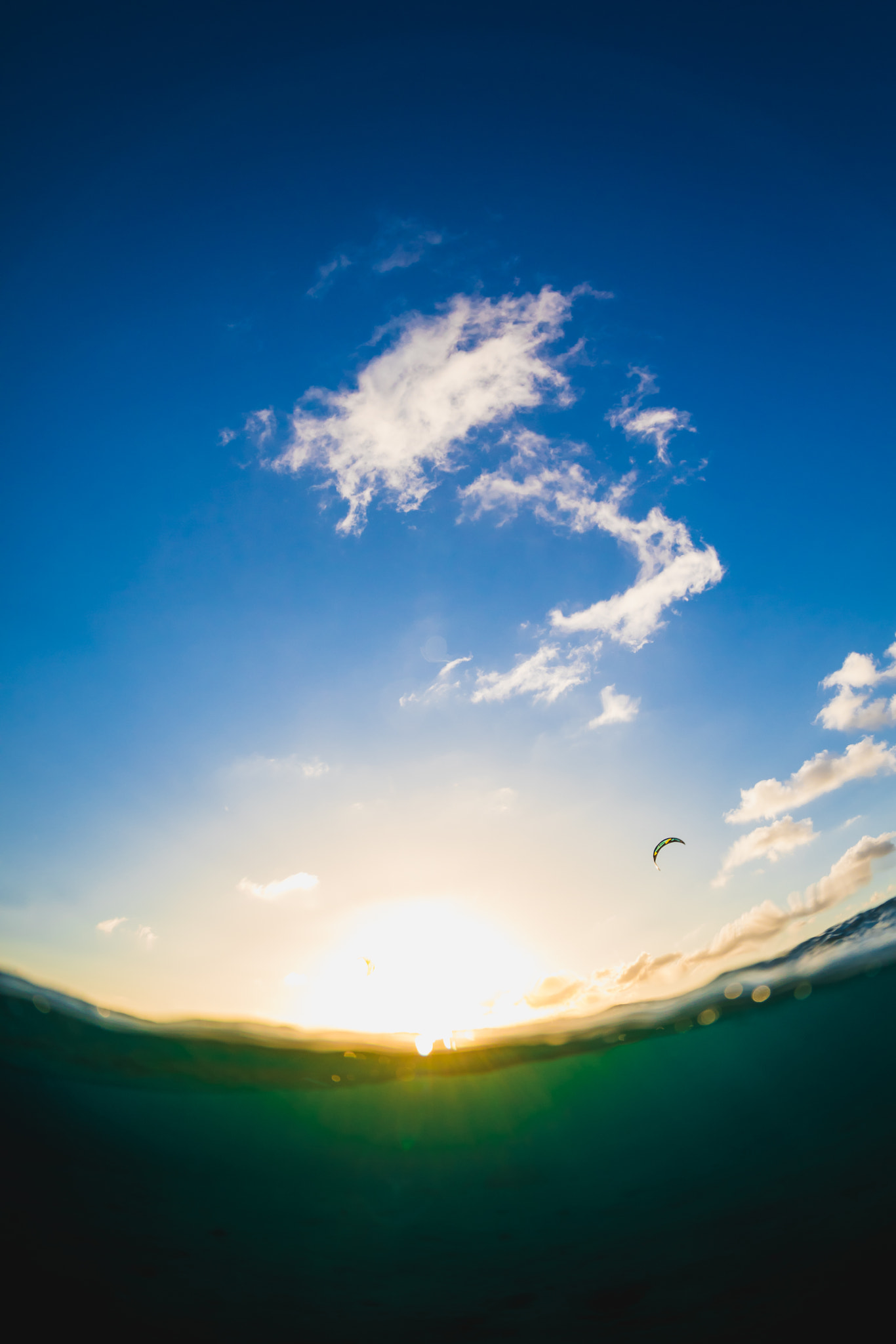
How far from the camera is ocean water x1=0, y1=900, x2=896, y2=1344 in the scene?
7598 mm

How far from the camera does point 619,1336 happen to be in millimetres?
7273

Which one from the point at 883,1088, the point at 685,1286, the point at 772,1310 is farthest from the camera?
the point at 883,1088

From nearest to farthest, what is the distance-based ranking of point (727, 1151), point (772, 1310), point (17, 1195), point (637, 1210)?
point (772, 1310) → point (17, 1195) → point (637, 1210) → point (727, 1151)

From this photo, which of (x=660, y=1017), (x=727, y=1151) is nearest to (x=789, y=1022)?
Answer: (x=660, y=1017)

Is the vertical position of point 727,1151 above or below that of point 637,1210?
below

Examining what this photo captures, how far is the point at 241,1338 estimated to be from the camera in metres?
7.11

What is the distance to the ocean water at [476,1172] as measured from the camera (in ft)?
24.9

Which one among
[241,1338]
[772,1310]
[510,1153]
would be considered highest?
[241,1338]

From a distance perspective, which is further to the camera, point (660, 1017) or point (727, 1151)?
point (660, 1017)

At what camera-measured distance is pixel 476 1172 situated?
16484 mm

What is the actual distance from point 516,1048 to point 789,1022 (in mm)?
12239

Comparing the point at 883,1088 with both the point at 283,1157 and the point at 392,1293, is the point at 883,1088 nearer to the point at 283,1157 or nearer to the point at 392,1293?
the point at 392,1293

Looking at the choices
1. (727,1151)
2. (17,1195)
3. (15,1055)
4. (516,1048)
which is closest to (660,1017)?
(727,1151)

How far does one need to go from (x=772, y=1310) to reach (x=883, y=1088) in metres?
17.2
